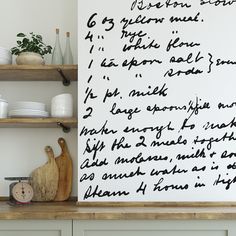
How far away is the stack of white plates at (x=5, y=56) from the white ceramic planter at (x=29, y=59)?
0.08 meters

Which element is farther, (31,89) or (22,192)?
(31,89)

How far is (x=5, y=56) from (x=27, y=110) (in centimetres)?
40

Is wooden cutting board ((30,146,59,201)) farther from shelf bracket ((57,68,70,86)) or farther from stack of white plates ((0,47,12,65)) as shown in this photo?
stack of white plates ((0,47,12,65))

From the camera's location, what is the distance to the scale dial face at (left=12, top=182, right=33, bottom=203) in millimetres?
2393

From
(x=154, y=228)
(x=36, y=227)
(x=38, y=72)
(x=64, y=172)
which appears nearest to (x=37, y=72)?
(x=38, y=72)

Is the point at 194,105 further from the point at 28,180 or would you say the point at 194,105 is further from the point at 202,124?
the point at 28,180

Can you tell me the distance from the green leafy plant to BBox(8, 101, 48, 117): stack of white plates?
36 centimetres

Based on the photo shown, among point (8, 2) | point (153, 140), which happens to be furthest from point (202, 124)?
point (8, 2)

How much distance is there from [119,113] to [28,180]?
769mm

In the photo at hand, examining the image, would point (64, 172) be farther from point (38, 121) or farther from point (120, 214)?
point (120, 214)

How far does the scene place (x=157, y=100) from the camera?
2342 mm

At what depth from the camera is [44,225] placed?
2.05 m

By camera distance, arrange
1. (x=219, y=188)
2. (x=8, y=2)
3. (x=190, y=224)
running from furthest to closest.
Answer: (x=8, y=2), (x=219, y=188), (x=190, y=224)

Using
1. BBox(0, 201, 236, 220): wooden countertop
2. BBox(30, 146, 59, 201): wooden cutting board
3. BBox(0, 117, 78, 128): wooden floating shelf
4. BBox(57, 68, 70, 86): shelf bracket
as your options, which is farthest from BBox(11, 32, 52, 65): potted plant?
BBox(0, 201, 236, 220): wooden countertop
